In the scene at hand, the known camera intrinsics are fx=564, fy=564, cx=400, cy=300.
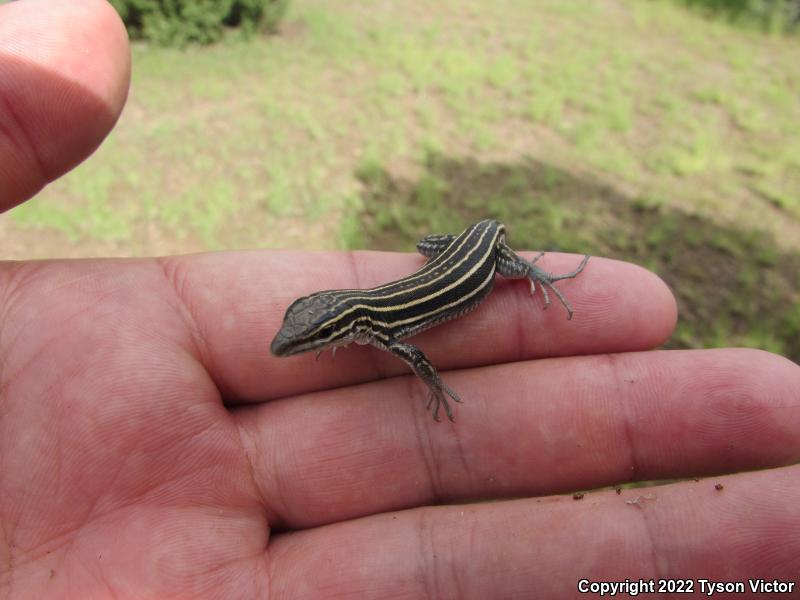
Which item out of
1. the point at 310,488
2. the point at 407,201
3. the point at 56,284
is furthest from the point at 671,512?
the point at 407,201

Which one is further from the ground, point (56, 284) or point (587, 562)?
point (56, 284)

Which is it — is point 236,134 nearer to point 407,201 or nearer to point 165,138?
point 165,138

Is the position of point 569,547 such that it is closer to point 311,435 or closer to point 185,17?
point 311,435

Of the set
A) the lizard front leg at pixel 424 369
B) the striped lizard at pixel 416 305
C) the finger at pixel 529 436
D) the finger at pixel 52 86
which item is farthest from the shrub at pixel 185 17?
the lizard front leg at pixel 424 369

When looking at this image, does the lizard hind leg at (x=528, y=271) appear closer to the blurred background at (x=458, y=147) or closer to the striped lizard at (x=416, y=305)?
the striped lizard at (x=416, y=305)

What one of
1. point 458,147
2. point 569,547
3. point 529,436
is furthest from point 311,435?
point 458,147
